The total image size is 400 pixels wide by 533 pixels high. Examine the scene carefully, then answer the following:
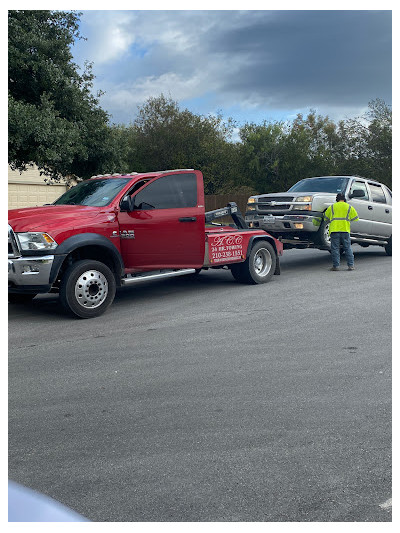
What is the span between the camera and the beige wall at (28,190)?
28266 millimetres

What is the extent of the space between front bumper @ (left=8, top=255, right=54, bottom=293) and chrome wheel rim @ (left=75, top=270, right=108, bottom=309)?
0.46 meters

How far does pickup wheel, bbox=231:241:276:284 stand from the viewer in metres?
11.5

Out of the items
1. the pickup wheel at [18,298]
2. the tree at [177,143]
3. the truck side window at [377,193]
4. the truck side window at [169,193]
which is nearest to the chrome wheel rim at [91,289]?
the truck side window at [169,193]

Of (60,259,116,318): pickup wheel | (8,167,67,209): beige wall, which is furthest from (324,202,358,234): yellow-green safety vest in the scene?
(8,167,67,209): beige wall

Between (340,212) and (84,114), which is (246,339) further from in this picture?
(84,114)

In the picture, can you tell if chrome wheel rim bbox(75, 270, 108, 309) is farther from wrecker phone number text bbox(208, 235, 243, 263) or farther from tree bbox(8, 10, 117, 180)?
tree bbox(8, 10, 117, 180)

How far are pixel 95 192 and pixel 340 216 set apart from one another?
18.7 feet

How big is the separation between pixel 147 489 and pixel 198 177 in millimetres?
7483

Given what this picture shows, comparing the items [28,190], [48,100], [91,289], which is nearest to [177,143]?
[28,190]

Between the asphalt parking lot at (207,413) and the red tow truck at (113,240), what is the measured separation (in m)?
0.58

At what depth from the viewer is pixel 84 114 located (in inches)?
776

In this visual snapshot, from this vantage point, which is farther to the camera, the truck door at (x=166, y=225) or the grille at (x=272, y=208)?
the grille at (x=272, y=208)

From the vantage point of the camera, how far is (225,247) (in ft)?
35.7

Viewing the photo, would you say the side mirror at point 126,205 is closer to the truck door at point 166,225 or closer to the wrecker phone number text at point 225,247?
the truck door at point 166,225
